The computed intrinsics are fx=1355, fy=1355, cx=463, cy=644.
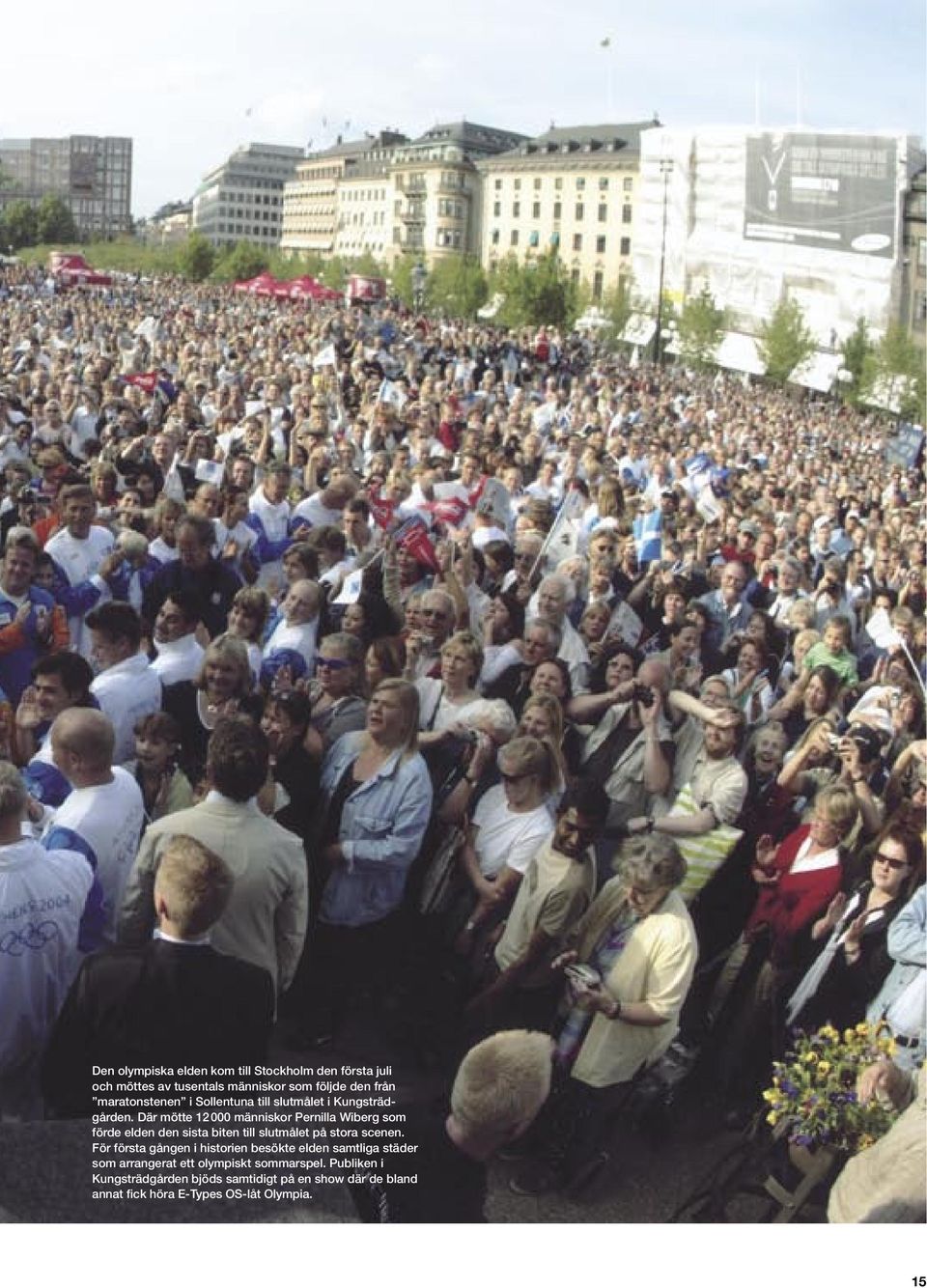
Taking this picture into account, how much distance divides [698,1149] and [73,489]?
408cm

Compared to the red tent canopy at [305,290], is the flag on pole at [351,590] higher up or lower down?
lower down

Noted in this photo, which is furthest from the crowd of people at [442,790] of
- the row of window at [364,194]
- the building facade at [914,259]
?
the row of window at [364,194]

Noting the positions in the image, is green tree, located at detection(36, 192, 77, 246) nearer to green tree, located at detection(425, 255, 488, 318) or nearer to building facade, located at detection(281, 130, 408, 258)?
building facade, located at detection(281, 130, 408, 258)

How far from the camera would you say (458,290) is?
2489 inches

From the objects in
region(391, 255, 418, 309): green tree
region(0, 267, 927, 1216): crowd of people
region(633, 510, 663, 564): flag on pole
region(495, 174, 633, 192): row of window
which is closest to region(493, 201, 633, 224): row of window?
region(495, 174, 633, 192): row of window

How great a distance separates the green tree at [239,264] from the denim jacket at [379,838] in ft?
216

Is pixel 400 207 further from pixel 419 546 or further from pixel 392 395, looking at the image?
pixel 419 546

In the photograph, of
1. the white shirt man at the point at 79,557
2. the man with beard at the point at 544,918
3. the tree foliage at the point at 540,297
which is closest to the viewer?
the man with beard at the point at 544,918

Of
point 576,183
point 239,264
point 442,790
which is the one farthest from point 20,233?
point 576,183

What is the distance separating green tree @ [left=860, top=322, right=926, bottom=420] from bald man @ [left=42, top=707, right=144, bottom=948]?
3943 centimetres

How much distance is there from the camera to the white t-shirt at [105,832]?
3588 mm

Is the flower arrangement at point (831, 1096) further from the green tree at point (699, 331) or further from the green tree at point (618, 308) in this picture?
the green tree at point (618, 308)

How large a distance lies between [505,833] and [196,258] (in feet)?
231

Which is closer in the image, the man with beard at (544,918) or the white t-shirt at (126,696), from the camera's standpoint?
the man with beard at (544,918)
